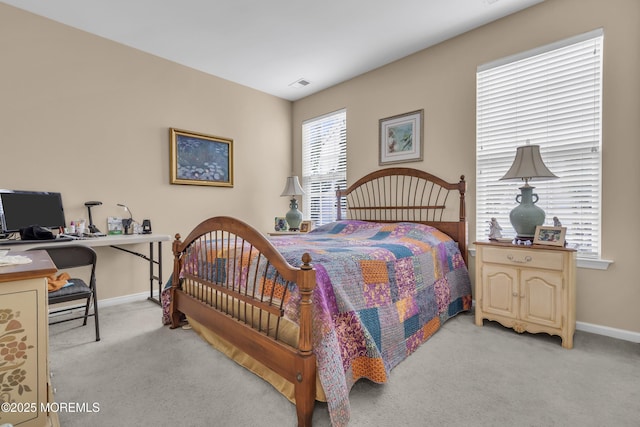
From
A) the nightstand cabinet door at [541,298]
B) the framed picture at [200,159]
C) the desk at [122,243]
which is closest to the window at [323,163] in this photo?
the framed picture at [200,159]

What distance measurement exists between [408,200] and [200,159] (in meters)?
2.50

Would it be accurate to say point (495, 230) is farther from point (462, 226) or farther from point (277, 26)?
point (277, 26)

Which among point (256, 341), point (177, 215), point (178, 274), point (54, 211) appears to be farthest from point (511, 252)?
point (54, 211)

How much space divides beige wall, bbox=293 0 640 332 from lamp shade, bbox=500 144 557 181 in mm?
468

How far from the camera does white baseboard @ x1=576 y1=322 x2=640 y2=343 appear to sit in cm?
223

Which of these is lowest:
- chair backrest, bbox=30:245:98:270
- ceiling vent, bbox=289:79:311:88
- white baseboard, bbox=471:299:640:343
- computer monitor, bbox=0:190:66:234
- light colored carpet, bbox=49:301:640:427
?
light colored carpet, bbox=49:301:640:427

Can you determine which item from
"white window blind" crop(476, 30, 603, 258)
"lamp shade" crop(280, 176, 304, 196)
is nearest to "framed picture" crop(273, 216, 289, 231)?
"lamp shade" crop(280, 176, 304, 196)

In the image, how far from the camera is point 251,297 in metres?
1.75

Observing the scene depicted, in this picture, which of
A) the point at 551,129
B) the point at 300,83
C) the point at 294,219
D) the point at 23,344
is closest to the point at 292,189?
the point at 294,219

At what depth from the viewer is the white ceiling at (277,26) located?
2.60m

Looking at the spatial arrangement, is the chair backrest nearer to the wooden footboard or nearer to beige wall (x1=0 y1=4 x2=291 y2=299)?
the wooden footboard

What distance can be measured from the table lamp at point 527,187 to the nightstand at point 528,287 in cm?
20

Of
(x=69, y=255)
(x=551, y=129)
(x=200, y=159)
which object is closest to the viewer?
(x=69, y=255)

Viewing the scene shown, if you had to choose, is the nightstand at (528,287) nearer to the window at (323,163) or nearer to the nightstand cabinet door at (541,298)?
the nightstand cabinet door at (541,298)
